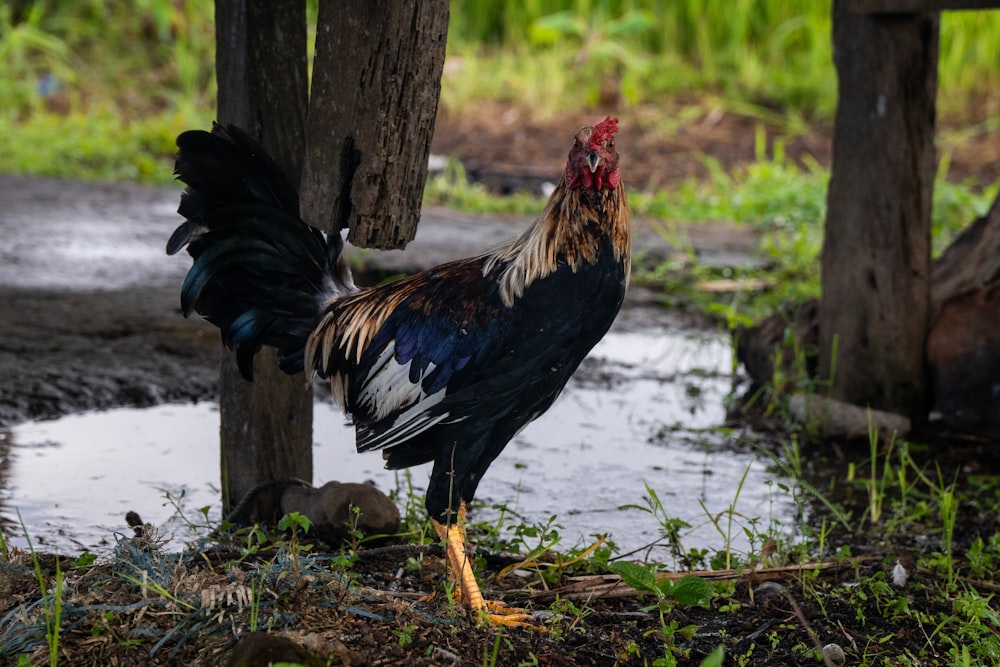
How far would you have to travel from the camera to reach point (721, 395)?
6.00 meters

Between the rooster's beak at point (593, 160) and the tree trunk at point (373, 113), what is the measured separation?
431mm

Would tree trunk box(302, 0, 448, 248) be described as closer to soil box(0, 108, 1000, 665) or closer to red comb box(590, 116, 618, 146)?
red comb box(590, 116, 618, 146)

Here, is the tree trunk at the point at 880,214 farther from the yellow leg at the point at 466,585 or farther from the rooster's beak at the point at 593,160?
the yellow leg at the point at 466,585

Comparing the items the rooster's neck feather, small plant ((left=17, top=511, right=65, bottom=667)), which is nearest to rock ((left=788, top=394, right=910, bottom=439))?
the rooster's neck feather

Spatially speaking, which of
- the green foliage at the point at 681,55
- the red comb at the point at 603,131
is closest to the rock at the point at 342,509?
the red comb at the point at 603,131

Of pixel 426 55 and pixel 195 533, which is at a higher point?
pixel 426 55

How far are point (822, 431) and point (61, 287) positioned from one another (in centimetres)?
405

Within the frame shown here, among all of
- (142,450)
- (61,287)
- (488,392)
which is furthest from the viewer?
(61,287)

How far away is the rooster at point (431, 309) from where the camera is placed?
3.33m

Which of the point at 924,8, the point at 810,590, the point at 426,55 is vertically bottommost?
the point at 810,590

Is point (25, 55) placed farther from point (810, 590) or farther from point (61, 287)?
point (810, 590)

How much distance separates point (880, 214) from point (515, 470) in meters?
1.85

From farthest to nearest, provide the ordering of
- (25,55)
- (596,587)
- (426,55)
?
(25,55), (596,587), (426,55)

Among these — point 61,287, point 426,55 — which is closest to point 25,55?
point 61,287
